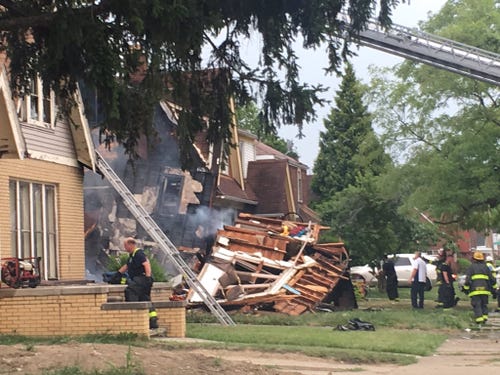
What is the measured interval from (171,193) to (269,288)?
5.95 m

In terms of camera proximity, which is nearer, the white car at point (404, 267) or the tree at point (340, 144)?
the white car at point (404, 267)

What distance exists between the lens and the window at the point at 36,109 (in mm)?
17547

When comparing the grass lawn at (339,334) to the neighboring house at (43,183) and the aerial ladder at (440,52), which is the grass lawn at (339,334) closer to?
the neighboring house at (43,183)

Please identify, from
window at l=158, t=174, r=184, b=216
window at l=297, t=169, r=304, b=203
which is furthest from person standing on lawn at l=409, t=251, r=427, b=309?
window at l=297, t=169, r=304, b=203

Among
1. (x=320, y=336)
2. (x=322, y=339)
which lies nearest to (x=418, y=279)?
(x=320, y=336)

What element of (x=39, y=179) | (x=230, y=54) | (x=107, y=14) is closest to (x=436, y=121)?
(x=39, y=179)

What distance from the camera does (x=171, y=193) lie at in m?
27.2

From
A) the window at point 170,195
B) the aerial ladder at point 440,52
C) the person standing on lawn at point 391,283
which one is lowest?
the person standing on lawn at point 391,283

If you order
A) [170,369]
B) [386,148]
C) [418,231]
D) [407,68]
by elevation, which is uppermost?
[407,68]

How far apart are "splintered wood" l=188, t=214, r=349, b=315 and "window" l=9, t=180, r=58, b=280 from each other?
4214 millimetres

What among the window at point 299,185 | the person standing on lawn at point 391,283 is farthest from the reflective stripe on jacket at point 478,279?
the window at point 299,185

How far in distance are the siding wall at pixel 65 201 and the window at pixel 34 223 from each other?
0.45 feet

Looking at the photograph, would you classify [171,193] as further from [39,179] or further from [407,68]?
[39,179]

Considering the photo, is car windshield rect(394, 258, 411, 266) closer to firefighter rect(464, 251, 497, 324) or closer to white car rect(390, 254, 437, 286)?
white car rect(390, 254, 437, 286)
